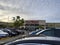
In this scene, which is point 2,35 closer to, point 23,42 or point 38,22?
point 23,42

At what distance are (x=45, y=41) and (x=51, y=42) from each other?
113 millimetres

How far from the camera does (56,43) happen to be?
3145 millimetres

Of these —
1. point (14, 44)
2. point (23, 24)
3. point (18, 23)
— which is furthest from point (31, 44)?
point (23, 24)

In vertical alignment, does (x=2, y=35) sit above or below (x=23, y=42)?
below

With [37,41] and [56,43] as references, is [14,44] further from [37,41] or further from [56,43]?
[56,43]

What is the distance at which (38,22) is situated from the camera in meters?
73.4

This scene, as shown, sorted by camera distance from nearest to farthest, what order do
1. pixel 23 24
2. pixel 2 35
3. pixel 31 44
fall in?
pixel 31 44, pixel 2 35, pixel 23 24

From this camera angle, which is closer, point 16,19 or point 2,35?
point 2,35

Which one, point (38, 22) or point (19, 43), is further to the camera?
point (38, 22)

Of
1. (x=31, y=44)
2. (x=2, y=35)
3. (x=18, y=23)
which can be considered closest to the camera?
(x=31, y=44)

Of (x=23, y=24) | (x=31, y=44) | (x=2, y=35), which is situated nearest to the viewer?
(x=31, y=44)

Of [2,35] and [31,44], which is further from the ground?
[31,44]

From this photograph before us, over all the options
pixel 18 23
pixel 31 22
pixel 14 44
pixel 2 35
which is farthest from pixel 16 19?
pixel 14 44

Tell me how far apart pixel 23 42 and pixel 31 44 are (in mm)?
198
